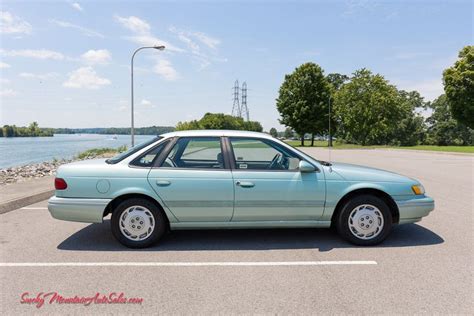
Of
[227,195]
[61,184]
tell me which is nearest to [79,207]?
[61,184]

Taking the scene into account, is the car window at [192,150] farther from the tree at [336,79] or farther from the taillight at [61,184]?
the tree at [336,79]

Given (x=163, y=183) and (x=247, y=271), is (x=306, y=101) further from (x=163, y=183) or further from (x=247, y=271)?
(x=247, y=271)

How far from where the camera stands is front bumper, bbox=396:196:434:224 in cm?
416

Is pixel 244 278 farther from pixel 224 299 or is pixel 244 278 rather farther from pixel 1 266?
pixel 1 266

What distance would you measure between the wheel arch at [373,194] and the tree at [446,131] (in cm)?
6480

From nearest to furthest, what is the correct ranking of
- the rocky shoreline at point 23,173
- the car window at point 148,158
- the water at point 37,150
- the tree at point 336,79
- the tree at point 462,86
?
1. the car window at point 148,158
2. the rocky shoreline at point 23,173
3. the water at point 37,150
4. the tree at point 462,86
5. the tree at point 336,79

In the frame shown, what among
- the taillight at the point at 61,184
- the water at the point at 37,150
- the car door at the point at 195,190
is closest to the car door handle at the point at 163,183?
the car door at the point at 195,190

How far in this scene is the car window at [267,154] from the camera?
13.8 feet

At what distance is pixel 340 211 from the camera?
418 centimetres

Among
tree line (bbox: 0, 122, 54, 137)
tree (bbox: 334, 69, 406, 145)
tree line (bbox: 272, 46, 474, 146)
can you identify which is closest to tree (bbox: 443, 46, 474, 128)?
tree line (bbox: 272, 46, 474, 146)

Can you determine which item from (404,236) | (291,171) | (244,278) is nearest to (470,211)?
(404,236)

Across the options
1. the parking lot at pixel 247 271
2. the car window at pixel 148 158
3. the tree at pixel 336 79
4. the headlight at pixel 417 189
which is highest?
the tree at pixel 336 79

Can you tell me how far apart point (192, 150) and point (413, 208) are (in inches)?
127

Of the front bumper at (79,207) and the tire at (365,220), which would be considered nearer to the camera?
the front bumper at (79,207)
